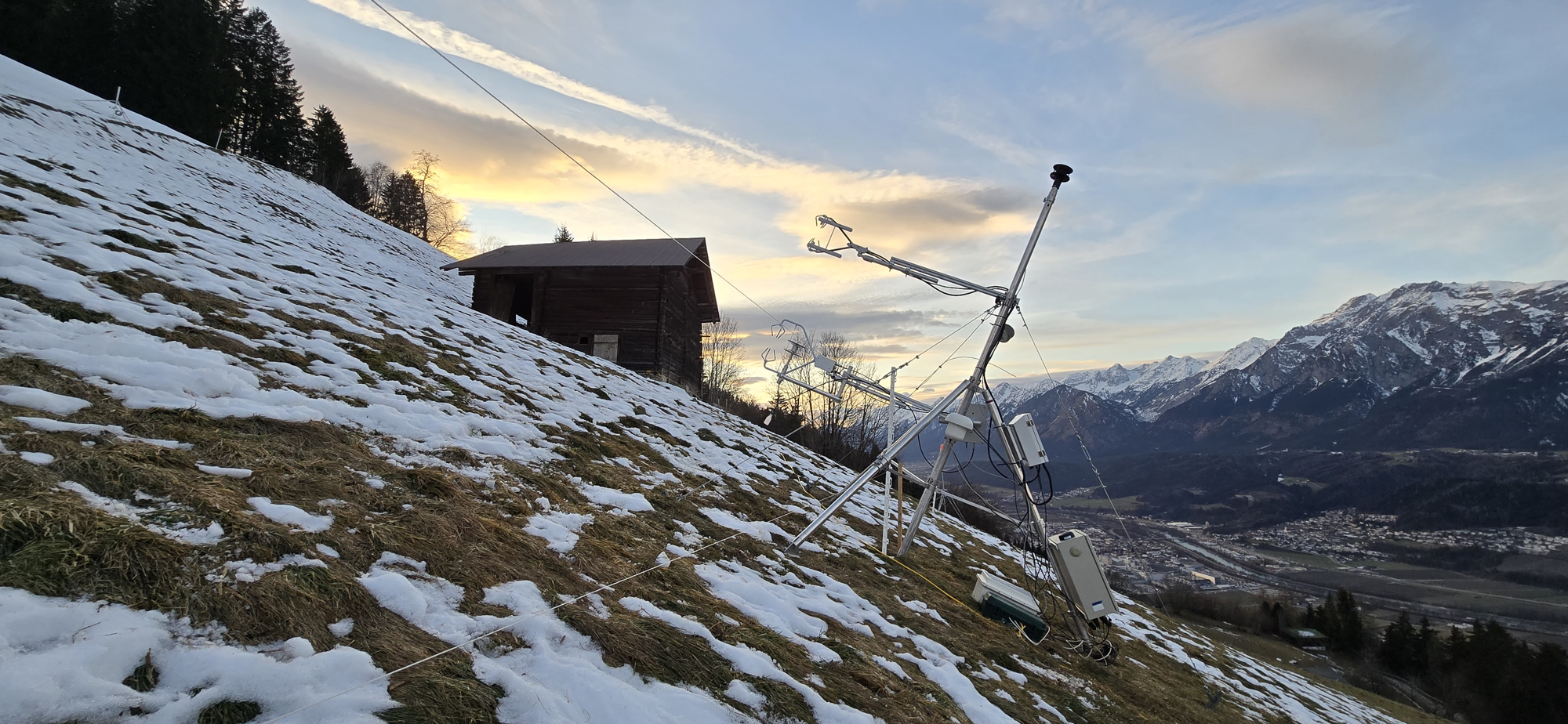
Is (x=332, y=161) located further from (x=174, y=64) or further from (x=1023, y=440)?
(x=1023, y=440)

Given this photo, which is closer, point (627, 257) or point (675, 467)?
point (675, 467)

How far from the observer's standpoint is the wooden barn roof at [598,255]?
936 inches

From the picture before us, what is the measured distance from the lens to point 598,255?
25.2m

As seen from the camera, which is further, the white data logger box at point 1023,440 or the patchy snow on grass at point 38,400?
the white data logger box at point 1023,440

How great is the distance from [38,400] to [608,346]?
19.9m

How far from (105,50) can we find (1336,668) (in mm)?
84399

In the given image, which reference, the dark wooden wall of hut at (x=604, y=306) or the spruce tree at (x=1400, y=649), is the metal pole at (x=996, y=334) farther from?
the spruce tree at (x=1400, y=649)

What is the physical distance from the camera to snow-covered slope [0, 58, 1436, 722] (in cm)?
269

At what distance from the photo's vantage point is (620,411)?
1168 cm

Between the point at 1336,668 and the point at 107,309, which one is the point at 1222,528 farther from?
the point at 107,309

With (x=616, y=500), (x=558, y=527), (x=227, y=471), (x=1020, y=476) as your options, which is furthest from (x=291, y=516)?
(x=1020, y=476)

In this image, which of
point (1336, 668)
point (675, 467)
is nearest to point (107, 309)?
point (675, 467)

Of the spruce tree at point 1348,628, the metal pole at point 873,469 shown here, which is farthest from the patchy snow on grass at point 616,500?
the spruce tree at point 1348,628

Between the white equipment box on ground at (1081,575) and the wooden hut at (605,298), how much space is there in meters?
17.3
